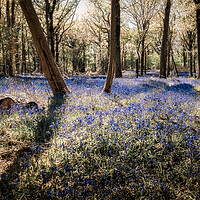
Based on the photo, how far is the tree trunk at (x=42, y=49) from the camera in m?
6.46

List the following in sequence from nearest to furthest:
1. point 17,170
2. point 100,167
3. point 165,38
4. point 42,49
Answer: point 100,167 < point 17,170 < point 42,49 < point 165,38

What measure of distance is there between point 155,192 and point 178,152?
3.57ft

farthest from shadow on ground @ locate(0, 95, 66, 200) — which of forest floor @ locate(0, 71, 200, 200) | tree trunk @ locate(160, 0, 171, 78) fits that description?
tree trunk @ locate(160, 0, 171, 78)

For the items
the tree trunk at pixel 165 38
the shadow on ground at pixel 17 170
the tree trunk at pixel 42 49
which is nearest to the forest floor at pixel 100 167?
the shadow on ground at pixel 17 170

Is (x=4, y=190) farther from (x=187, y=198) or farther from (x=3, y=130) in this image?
(x=187, y=198)

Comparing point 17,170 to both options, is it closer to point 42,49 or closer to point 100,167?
point 100,167

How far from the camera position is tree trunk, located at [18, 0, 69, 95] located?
646 centimetres

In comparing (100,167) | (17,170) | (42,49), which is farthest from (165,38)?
(17,170)

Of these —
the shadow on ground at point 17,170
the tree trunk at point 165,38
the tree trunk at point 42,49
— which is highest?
the tree trunk at point 165,38

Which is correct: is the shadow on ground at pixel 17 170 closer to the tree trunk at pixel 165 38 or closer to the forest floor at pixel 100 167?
the forest floor at pixel 100 167

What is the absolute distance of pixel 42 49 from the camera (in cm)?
702

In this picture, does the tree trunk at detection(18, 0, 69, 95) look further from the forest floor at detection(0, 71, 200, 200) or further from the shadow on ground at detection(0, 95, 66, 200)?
the forest floor at detection(0, 71, 200, 200)

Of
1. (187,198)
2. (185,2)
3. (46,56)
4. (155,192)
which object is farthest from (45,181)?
(185,2)

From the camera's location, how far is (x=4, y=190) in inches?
95.3
